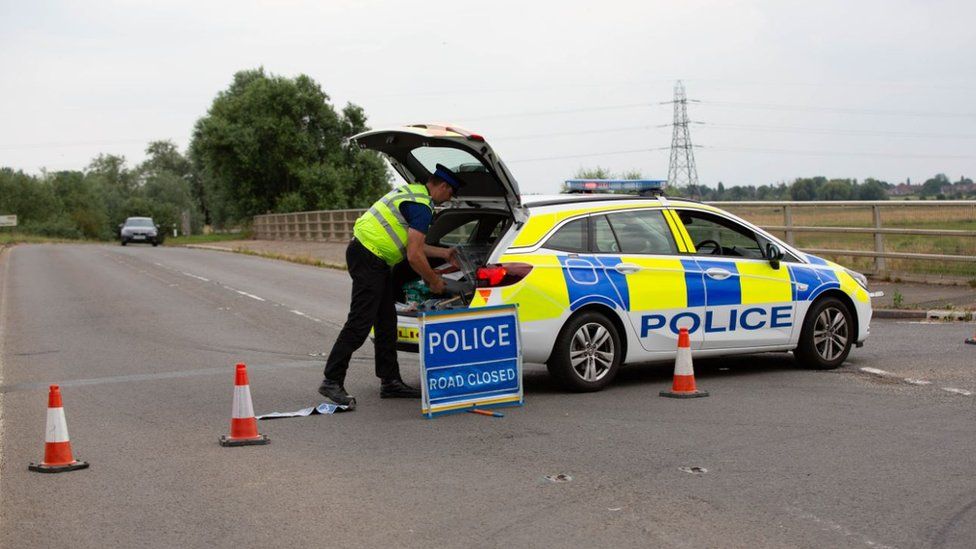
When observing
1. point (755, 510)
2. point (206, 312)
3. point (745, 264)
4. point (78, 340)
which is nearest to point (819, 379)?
point (745, 264)

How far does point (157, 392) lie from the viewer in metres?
10.5

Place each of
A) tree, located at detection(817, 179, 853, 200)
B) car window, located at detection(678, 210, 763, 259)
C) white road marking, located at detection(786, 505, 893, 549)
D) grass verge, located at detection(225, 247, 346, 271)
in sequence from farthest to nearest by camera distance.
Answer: tree, located at detection(817, 179, 853, 200) < grass verge, located at detection(225, 247, 346, 271) < car window, located at detection(678, 210, 763, 259) < white road marking, located at detection(786, 505, 893, 549)

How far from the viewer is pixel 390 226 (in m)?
9.27

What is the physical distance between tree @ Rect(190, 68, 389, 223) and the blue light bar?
2444 inches

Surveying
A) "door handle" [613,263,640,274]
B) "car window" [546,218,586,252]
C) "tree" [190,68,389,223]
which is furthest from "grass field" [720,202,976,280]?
"tree" [190,68,389,223]

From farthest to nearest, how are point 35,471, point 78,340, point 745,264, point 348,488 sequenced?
point 78,340
point 745,264
point 35,471
point 348,488

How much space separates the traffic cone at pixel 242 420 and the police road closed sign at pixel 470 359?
4.53 ft

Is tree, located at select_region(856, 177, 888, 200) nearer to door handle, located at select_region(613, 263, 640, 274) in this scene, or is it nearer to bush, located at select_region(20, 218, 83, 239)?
door handle, located at select_region(613, 263, 640, 274)

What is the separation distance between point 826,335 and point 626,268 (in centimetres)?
234

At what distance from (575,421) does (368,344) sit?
5816mm

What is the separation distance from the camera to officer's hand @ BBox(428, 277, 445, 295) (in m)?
9.37

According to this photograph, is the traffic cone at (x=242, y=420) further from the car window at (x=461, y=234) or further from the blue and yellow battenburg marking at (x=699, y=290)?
the car window at (x=461, y=234)

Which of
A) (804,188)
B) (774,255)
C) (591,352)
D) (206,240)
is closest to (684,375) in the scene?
(591,352)

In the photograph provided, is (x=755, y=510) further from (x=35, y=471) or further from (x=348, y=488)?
(x=35, y=471)
